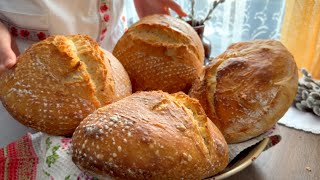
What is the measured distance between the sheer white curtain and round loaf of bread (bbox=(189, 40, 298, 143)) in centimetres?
78

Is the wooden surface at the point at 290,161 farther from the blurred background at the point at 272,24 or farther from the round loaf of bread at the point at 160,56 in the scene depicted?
the blurred background at the point at 272,24

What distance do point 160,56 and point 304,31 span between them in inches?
31.9

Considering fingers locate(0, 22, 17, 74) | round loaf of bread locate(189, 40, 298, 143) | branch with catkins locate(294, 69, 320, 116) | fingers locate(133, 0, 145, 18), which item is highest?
fingers locate(0, 22, 17, 74)

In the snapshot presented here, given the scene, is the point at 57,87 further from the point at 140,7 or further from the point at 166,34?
the point at 140,7

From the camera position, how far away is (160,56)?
0.76m

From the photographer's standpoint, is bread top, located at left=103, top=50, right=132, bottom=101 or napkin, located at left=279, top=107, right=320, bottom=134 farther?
napkin, located at left=279, top=107, right=320, bottom=134

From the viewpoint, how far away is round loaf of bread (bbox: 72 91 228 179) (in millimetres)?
535

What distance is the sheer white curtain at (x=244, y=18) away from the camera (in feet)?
4.81

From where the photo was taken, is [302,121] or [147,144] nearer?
[147,144]

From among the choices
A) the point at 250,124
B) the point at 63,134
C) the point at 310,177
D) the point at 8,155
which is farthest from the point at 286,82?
the point at 8,155

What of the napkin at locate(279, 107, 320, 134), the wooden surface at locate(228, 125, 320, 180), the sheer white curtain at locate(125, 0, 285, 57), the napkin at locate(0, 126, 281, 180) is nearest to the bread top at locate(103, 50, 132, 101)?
the napkin at locate(0, 126, 281, 180)

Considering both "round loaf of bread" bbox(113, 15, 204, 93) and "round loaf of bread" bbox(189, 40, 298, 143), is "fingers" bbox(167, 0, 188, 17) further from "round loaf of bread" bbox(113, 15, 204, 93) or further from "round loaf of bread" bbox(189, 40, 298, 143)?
"round loaf of bread" bbox(189, 40, 298, 143)

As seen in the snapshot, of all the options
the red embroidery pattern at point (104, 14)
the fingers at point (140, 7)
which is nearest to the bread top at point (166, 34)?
the red embroidery pattern at point (104, 14)

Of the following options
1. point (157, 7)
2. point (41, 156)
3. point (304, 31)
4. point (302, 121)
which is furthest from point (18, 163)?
point (304, 31)
